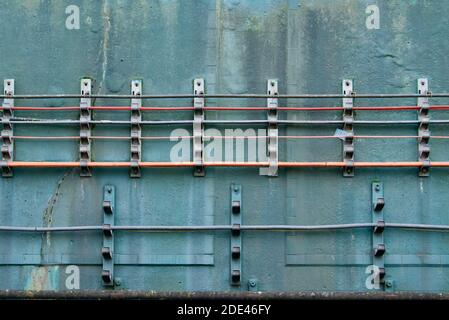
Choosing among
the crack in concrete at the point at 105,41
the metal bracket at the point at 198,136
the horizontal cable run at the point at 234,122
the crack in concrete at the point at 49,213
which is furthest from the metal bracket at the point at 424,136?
the crack in concrete at the point at 49,213

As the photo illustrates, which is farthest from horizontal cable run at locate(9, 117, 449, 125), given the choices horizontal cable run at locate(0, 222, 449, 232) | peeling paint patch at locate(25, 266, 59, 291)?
peeling paint patch at locate(25, 266, 59, 291)

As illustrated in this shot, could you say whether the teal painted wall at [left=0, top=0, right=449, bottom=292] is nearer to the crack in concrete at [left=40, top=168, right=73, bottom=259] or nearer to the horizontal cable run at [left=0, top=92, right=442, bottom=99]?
the crack in concrete at [left=40, top=168, right=73, bottom=259]

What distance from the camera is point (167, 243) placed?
11.7m

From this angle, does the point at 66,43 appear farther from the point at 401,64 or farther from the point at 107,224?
the point at 401,64

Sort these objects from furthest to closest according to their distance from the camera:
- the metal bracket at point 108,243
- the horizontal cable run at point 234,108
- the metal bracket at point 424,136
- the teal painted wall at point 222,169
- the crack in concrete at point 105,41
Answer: the crack in concrete at point 105,41 < the horizontal cable run at point 234,108 < the metal bracket at point 424,136 < the teal painted wall at point 222,169 < the metal bracket at point 108,243

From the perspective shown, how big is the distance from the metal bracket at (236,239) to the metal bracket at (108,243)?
1.39m

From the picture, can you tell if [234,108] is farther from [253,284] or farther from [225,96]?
[253,284]

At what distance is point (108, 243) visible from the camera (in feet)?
38.3

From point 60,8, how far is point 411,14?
14.1 ft

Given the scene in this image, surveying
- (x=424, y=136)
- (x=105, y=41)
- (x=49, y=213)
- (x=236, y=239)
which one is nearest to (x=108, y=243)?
(x=49, y=213)

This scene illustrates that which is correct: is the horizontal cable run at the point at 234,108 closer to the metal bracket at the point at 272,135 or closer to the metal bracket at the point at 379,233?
the metal bracket at the point at 272,135

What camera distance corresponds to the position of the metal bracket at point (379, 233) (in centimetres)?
1159

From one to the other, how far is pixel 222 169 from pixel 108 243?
1581 mm

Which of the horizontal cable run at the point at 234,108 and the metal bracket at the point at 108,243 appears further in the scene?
the horizontal cable run at the point at 234,108
